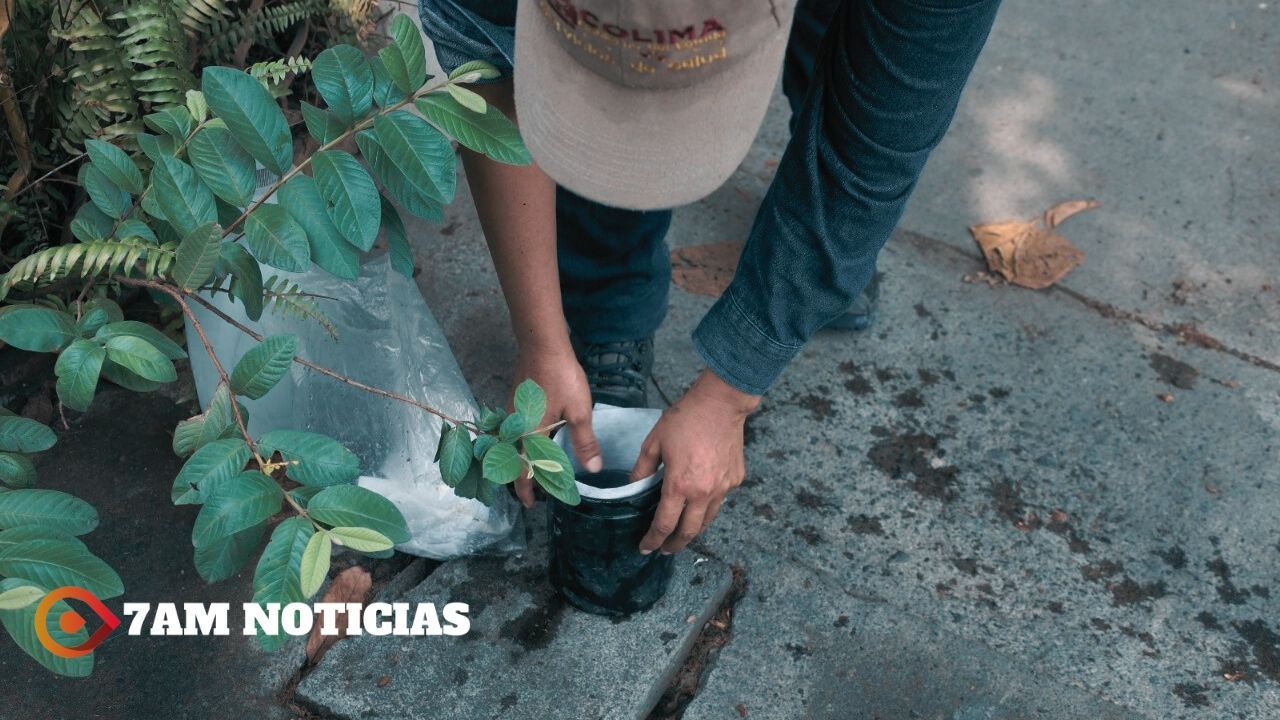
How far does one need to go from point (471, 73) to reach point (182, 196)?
0.41 metres

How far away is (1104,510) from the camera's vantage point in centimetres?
206

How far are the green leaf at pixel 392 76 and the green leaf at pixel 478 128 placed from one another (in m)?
0.03

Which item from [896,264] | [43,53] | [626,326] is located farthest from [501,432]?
[896,264]

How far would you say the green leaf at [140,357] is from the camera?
1.21 meters

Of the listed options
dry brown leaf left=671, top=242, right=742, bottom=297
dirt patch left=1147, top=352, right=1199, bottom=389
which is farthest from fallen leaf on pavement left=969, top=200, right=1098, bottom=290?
dry brown leaf left=671, top=242, right=742, bottom=297

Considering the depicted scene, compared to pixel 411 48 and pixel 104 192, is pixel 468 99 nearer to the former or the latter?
pixel 411 48

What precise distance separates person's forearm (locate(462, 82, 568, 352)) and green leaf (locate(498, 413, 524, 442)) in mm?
449

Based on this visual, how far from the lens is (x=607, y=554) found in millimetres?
1674

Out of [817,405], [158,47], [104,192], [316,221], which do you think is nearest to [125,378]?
[104,192]

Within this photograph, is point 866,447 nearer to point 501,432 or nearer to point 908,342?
point 908,342

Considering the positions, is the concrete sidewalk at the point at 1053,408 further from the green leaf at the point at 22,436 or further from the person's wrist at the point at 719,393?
the green leaf at the point at 22,436

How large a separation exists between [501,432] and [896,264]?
5.24ft

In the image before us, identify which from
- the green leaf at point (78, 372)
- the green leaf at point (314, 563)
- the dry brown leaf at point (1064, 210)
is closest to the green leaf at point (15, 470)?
the green leaf at point (78, 372)

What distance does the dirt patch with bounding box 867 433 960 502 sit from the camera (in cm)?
209
